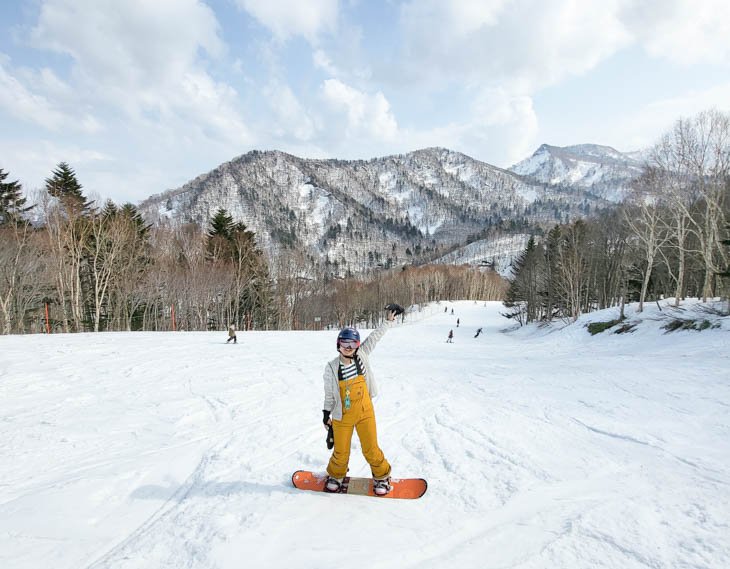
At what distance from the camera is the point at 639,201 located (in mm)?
22297

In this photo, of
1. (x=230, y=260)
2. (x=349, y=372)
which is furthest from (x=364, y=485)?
(x=230, y=260)

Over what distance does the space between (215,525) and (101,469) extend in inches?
89.2

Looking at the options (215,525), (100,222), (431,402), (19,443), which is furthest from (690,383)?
(100,222)

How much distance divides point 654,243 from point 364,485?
26022 millimetres

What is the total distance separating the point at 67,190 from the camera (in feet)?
95.3

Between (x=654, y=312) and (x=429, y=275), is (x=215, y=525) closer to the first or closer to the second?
(x=654, y=312)

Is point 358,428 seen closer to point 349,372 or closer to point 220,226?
point 349,372

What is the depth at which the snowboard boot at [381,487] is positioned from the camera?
3.98 metres

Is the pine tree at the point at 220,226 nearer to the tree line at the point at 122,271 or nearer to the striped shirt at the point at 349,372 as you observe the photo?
the tree line at the point at 122,271

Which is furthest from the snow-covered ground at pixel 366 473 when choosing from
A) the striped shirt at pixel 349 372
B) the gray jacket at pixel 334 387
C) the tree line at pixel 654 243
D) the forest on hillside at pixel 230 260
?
the forest on hillside at pixel 230 260

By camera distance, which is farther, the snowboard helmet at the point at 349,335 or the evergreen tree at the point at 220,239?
the evergreen tree at the point at 220,239

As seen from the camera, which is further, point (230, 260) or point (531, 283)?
point (531, 283)

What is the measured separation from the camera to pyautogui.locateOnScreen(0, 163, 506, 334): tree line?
961 inches

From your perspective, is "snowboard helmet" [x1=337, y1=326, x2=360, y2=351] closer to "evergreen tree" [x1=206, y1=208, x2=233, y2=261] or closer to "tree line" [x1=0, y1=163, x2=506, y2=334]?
"tree line" [x1=0, y1=163, x2=506, y2=334]
